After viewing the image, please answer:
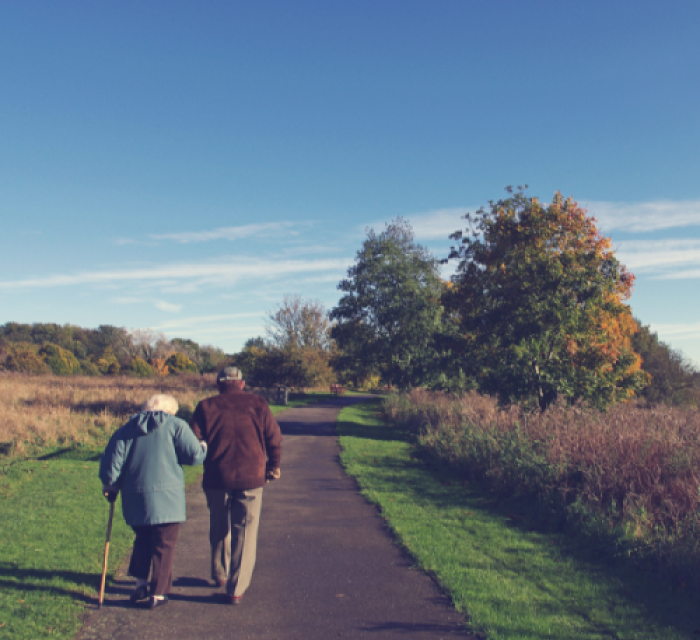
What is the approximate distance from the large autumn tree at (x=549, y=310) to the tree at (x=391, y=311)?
12510mm

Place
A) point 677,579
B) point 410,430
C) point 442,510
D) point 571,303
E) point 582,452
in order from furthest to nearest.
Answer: point 410,430 < point 571,303 < point 582,452 < point 442,510 < point 677,579

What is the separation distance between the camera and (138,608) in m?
4.95

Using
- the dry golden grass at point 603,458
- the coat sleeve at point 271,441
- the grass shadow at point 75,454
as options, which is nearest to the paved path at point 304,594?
the coat sleeve at point 271,441

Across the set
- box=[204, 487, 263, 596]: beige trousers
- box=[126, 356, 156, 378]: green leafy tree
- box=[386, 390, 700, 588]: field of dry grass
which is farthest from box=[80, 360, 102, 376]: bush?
box=[204, 487, 263, 596]: beige trousers

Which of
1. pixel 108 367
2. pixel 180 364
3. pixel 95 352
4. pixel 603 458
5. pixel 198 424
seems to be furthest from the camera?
pixel 95 352

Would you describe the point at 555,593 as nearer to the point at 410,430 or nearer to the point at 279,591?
the point at 279,591

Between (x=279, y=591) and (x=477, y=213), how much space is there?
53.5ft

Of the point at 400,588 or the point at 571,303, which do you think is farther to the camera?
the point at 571,303

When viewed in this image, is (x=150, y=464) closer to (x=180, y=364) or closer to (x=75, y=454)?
(x=75, y=454)

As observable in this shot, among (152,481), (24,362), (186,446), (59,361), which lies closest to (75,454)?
(152,481)

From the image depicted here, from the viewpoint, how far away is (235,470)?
520cm

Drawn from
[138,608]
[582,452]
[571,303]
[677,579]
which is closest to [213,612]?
[138,608]

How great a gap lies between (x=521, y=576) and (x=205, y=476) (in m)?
3.30

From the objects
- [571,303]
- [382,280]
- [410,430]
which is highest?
[382,280]
